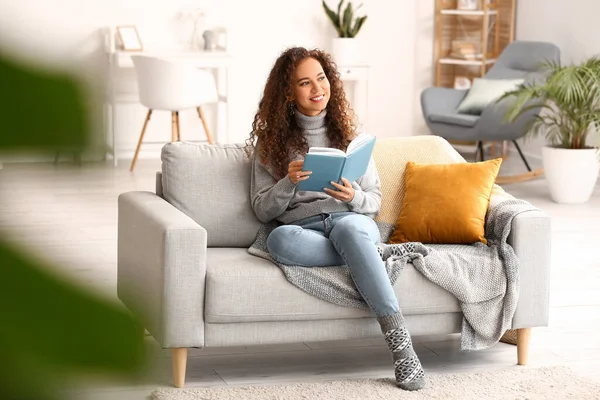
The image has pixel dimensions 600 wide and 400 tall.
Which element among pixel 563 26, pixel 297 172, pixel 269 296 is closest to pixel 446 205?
pixel 297 172

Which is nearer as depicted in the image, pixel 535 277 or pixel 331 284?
pixel 331 284

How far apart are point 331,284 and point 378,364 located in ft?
1.47

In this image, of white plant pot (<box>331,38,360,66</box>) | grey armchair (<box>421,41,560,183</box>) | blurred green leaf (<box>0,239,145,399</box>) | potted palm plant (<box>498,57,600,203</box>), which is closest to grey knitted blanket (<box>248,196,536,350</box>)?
blurred green leaf (<box>0,239,145,399</box>)

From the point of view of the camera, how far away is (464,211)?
298cm

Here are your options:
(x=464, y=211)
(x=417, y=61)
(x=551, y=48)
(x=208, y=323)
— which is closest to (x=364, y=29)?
(x=417, y=61)

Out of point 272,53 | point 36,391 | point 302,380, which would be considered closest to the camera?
point 36,391

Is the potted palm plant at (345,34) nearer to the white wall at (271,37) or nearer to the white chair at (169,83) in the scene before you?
the white wall at (271,37)

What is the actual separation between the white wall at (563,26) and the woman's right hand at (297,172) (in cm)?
447

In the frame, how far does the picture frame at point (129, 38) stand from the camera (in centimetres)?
699

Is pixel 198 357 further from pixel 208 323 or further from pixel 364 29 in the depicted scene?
pixel 364 29

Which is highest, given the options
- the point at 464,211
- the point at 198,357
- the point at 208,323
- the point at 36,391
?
the point at 36,391

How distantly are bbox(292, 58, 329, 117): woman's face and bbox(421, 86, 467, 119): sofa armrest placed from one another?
155 inches

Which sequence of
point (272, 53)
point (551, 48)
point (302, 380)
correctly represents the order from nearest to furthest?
point (302, 380) < point (551, 48) < point (272, 53)

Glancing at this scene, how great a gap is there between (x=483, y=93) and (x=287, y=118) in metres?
4.01
